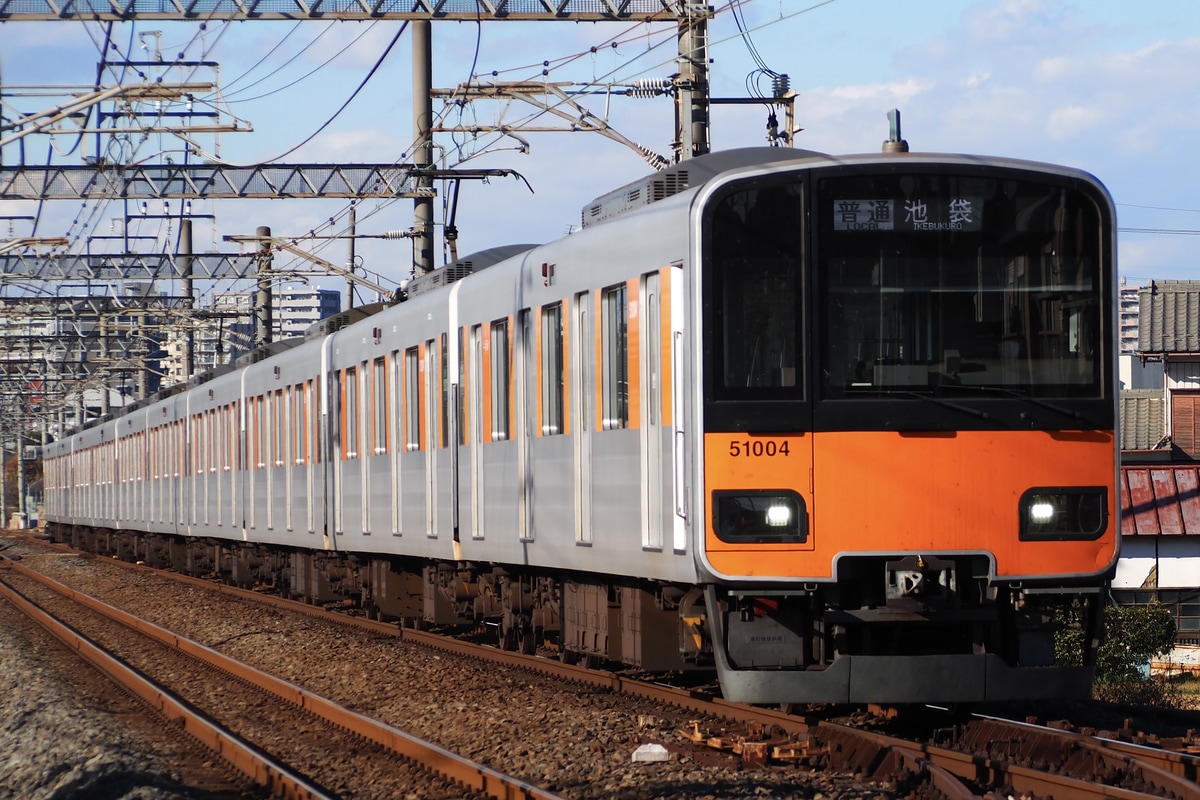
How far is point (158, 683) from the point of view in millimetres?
13445

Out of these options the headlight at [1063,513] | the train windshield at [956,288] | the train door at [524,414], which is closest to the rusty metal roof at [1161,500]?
the train door at [524,414]

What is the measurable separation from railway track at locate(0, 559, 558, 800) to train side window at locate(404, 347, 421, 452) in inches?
93.3

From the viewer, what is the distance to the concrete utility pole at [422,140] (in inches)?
828

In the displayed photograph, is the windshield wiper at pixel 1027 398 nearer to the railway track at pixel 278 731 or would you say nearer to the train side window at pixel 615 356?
the train side window at pixel 615 356

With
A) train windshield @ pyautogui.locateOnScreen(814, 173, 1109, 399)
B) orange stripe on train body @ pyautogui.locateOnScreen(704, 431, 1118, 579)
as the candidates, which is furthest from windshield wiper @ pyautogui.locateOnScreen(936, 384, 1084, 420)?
orange stripe on train body @ pyautogui.locateOnScreen(704, 431, 1118, 579)

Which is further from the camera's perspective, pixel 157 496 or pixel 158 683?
pixel 157 496

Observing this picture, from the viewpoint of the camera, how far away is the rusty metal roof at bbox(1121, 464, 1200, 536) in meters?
29.1

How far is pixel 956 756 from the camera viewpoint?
7.37 metres

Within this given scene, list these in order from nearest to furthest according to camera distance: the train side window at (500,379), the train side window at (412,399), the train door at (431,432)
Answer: the train side window at (500,379) < the train door at (431,432) < the train side window at (412,399)

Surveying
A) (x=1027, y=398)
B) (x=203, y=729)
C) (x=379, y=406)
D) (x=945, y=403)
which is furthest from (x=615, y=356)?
(x=379, y=406)

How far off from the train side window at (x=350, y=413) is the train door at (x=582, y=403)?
6685 millimetres

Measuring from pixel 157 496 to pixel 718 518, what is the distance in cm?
2463

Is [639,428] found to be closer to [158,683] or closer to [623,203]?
[623,203]

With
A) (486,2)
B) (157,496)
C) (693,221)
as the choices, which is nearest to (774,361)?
(693,221)
